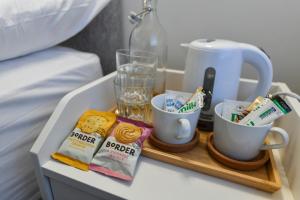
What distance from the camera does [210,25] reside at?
25.7 inches

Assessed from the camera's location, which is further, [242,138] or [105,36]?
[105,36]

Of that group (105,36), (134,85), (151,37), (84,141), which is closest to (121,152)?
(84,141)

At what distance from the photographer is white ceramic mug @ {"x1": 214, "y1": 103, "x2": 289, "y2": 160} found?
0.36m

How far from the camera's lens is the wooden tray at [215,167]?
356 mm

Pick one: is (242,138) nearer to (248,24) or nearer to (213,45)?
(213,45)

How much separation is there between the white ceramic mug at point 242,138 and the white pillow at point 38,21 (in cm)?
47

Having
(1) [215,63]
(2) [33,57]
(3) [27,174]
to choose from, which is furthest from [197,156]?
(2) [33,57]

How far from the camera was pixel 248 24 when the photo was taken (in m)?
0.62

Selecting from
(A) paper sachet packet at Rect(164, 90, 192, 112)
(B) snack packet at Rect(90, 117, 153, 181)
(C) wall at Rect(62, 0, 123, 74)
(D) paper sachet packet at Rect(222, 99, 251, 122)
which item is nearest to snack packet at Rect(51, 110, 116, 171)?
(B) snack packet at Rect(90, 117, 153, 181)

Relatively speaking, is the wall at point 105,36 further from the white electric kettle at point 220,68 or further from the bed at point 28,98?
the white electric kettle at point 220,68

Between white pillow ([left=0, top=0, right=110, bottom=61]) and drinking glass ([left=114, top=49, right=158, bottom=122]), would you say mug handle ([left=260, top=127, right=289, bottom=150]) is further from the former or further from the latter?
white pillow ([left=0, top=0, right=110, bottom=61])

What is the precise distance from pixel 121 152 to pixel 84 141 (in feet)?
0.26

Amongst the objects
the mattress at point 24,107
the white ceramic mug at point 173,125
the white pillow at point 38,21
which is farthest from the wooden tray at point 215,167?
the white pillow at point 38,21

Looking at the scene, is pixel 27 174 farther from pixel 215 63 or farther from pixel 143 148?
pixel 215 63
